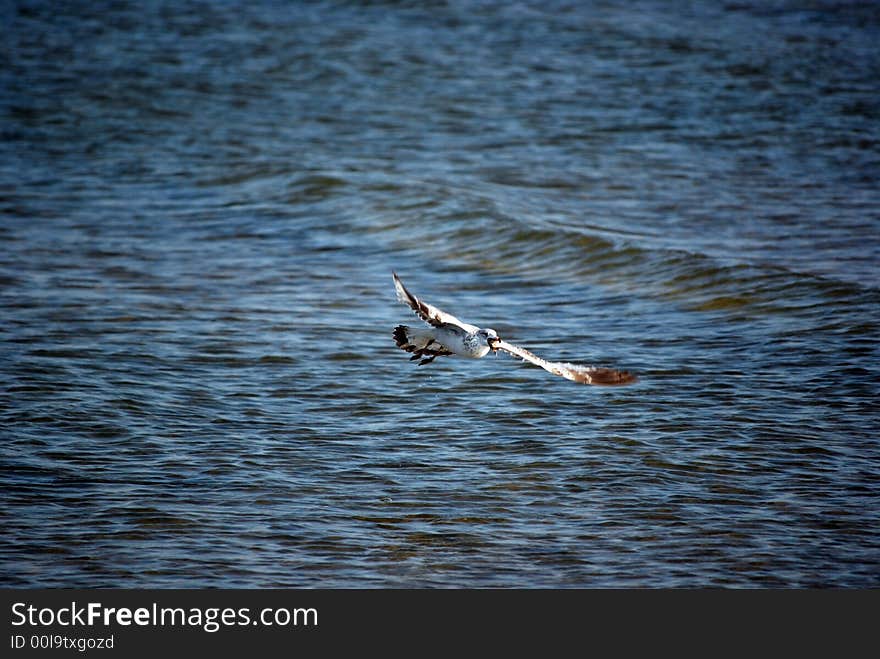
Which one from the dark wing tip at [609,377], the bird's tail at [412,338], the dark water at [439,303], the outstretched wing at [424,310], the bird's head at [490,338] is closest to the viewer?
the outstretched wing at [424,310]

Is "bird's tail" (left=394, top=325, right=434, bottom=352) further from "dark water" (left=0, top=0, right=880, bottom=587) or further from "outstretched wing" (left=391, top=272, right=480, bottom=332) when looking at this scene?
"dark water" (left=0, top=0, right=880, bottom=587)

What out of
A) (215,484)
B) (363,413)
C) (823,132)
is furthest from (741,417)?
(823,132)

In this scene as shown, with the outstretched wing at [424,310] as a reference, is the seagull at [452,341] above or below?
below

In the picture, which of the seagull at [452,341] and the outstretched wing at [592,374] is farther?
the seagull at [452,341]

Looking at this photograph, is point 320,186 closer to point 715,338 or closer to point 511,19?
point 715,338

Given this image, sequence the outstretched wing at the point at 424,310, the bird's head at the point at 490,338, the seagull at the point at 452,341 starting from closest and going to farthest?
the outstretched wing at the point at 424,310
the seagull at the point at 452,341
the bird's head at the point at 490,338

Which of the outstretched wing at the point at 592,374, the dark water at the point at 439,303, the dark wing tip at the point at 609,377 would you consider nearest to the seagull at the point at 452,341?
the outstretched wing at the point at 592,374

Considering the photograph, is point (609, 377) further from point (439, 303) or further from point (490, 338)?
point (439, 303)

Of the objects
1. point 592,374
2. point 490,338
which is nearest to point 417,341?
point 490,338

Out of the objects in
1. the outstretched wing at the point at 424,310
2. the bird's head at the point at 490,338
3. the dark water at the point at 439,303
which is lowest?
the dark water at the point at 439,303

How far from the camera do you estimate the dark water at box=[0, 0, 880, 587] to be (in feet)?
21.7

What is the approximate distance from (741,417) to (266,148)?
30.0ft

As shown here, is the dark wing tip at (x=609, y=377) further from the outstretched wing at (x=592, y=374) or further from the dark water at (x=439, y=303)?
the dark water at (x=439, y=303)

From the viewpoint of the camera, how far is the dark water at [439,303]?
6602 mm
